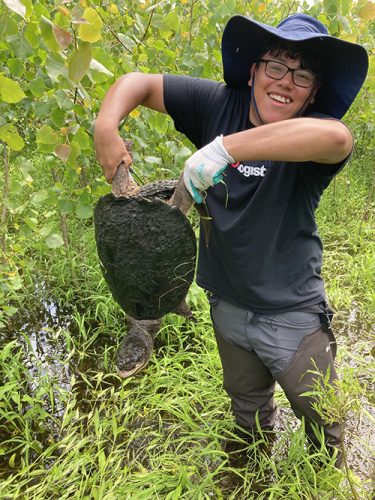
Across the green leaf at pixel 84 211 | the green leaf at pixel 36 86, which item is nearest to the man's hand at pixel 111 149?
the green leaf at pixel 36 86

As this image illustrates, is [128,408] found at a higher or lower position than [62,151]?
lower

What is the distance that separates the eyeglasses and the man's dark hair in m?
0.02

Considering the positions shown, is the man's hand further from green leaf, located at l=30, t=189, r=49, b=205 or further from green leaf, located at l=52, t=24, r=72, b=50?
green leaf, located at l=30, t=189, r=49, b=205

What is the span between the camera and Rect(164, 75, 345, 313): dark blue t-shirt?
1509 mm

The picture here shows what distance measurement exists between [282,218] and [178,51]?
6.88 ft

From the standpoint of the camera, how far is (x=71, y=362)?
2.67 meters

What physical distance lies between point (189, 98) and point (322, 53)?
0.53 metres

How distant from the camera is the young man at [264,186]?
1.34 m

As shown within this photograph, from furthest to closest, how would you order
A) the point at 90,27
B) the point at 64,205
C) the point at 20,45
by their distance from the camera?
the point at 64,205 → the point at 20,45 → the point at 90,27

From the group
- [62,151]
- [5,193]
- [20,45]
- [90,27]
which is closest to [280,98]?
[90,27]

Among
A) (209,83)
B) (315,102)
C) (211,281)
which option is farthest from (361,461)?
(209,83)

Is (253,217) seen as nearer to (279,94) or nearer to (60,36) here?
(279,94)

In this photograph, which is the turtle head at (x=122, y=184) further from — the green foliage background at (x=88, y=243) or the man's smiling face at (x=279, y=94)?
the man's smiling face at (x=279, y=94)

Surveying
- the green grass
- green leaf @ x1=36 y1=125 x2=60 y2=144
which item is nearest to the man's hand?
green leaf @ x1=36 y1=125 x2=60 y2=144
